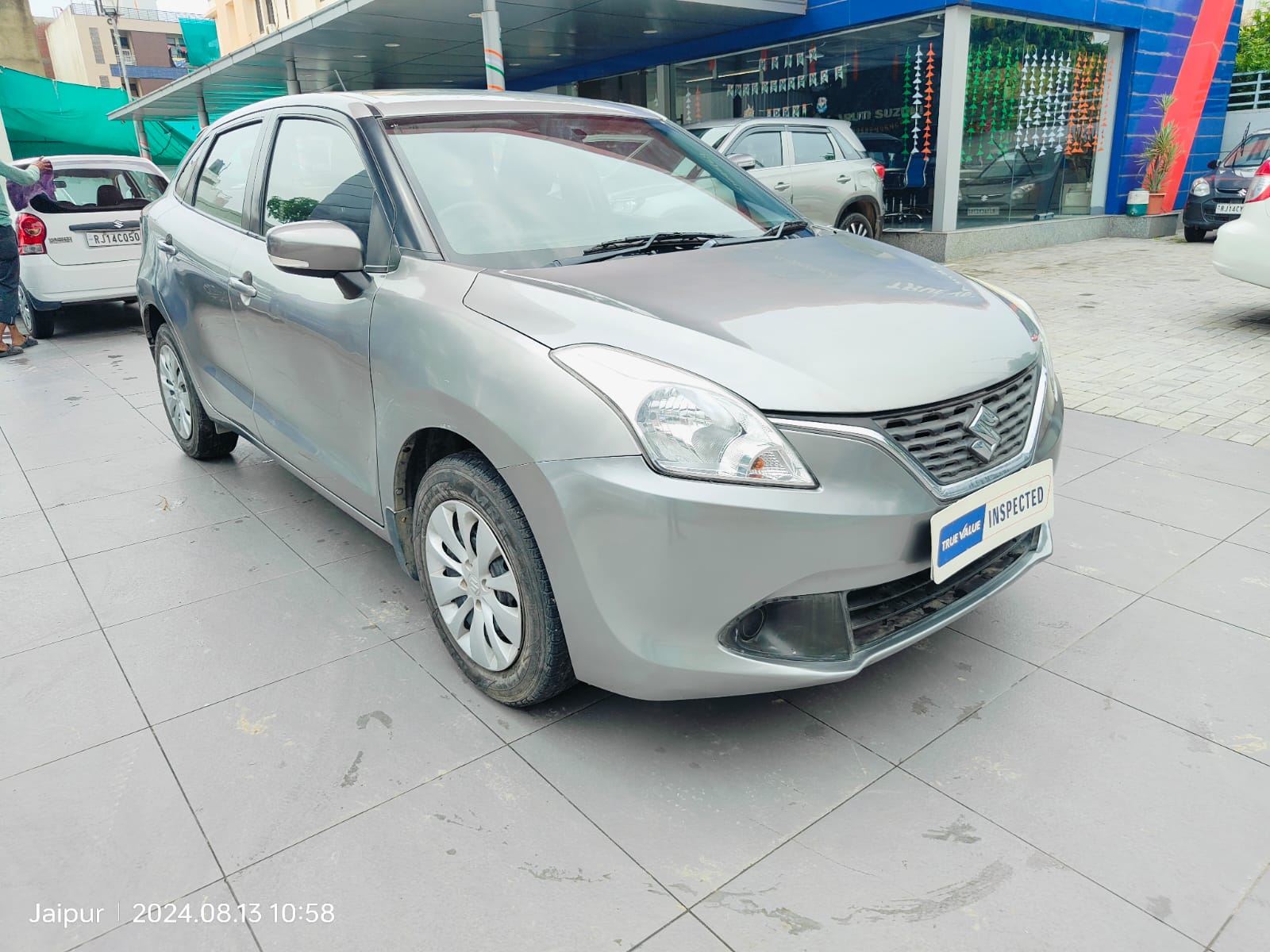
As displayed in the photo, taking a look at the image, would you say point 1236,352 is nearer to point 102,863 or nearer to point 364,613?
point 364,613

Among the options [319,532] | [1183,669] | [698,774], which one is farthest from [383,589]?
[1183,669]

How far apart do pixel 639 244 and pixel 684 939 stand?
187 cm

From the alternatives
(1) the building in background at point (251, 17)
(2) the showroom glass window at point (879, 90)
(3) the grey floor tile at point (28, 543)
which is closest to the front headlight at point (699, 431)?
(3) the grey floor tile at point (28, 543)

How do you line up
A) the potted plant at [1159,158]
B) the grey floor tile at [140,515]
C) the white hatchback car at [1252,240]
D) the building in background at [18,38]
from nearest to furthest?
the grey floor tile at [140,515] < the white hatchback car at [1252,240] < the potted plant at [1159,158] < the building in background at [18,38]

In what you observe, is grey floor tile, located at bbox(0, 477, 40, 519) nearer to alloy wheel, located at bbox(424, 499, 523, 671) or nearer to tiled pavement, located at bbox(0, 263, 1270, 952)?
tiled pavement, located at bbox(0, 263, 1270, 952)

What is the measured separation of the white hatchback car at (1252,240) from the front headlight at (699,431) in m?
6.28

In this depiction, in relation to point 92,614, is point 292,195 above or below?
above

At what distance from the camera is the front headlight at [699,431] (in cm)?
194

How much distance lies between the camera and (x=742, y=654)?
204cm

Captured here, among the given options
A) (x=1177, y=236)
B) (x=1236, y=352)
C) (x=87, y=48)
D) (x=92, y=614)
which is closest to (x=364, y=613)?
(x=92, y=614)

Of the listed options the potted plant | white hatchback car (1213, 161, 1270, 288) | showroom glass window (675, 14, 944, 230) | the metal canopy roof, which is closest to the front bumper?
white hatchback car (1213, 161, 1270, 288)

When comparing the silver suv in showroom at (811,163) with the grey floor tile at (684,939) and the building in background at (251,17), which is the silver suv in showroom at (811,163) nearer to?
the grey floor tile at (684,939)

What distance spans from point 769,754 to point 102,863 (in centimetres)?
155

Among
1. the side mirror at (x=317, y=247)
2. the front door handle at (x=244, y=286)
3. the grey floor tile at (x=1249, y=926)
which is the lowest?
the grey floor tile at (x=1249, y=926)
